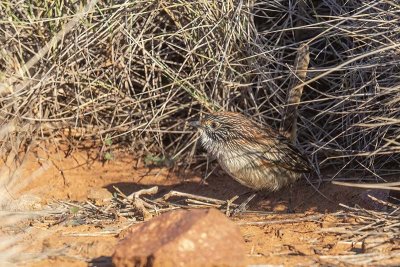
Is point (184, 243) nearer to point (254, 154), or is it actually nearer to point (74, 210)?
point (74, 210)

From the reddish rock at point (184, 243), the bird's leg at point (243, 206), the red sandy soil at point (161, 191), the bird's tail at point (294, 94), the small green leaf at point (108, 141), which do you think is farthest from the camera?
the small green leaf at point (108, 141)

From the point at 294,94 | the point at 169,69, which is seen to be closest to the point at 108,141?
the point at 169,69

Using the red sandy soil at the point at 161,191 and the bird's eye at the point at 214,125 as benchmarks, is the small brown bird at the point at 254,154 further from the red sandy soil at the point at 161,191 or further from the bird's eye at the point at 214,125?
the red sandy soil at the point at 161,191

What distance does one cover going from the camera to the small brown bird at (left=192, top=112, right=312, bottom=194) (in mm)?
6488

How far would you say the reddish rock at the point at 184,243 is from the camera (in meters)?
4.16

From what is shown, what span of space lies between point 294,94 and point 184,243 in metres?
2.81

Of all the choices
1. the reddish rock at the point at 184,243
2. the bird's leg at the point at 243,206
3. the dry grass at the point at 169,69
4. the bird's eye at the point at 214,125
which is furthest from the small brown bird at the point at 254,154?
the reddish rock at the point at 184,243

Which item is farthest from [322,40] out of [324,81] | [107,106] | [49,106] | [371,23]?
[49,106]

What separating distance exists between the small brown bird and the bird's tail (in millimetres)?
285

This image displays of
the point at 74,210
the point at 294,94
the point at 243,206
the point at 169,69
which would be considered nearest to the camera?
the point at 74,210

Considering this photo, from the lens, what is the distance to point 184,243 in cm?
416

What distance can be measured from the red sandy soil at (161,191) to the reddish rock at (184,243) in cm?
47

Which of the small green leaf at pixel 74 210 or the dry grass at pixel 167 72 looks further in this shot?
the dry grass at pixel 167 72

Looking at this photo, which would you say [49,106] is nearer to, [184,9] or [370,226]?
[184,9]
